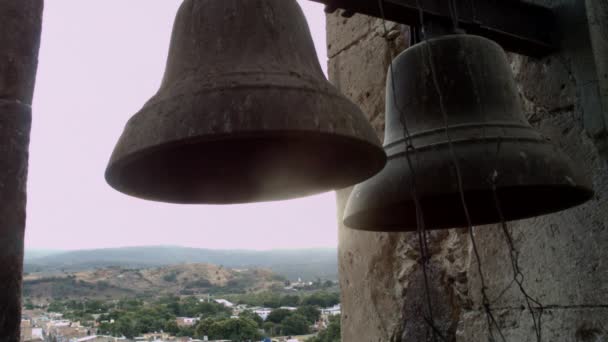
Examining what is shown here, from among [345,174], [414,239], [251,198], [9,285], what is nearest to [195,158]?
[251,198]

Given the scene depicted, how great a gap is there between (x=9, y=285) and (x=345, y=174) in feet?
2.65

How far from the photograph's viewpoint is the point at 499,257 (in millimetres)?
2148

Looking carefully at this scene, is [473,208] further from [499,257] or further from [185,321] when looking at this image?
[185,321]

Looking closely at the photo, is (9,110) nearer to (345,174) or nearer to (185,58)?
→ (185,58)

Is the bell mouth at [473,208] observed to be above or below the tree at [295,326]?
above

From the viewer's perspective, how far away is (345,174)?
4.42ft

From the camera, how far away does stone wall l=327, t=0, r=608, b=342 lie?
1819 millimetres

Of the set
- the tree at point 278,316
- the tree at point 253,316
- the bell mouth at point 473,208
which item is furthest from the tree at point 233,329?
the bell mouth at point 473,208

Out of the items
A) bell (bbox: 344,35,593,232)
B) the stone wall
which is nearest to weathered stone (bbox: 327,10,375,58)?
the stone wall

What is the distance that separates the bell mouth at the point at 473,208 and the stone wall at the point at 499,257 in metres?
0.28

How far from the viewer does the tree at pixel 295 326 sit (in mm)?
6316

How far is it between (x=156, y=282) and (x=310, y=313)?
1672cm

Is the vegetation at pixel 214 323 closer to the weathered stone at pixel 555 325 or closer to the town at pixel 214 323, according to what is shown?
the town at pixel 214 323

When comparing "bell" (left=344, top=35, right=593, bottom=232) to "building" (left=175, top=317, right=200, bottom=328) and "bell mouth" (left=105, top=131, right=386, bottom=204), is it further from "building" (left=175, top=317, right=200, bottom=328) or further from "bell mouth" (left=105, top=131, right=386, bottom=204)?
"building" (left=175, top=317, right=200, bottom=328)
